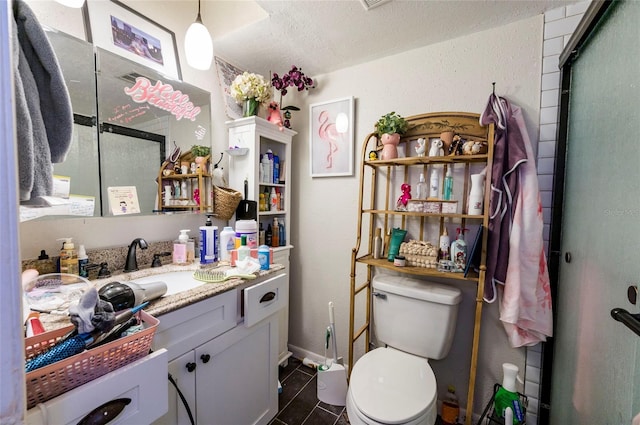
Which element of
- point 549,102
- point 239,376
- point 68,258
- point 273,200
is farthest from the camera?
point 273,200

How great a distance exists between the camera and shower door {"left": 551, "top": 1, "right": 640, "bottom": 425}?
714mm

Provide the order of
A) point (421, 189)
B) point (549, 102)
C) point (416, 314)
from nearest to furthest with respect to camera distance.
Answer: point (549, 102) < point (416, 314) < point (421, 189)

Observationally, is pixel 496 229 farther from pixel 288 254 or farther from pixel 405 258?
pixel 288 254

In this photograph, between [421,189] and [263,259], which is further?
[421,189]

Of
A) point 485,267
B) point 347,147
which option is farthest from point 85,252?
point 485,267

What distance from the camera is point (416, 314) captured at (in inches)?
53.5

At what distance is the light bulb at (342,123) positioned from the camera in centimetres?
173

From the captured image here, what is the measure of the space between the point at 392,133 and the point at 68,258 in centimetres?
161

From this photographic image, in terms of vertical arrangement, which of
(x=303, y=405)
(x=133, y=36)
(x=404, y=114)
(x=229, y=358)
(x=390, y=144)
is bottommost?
(x=303, y=405)

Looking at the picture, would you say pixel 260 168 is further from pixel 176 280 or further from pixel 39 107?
pixel 39 107

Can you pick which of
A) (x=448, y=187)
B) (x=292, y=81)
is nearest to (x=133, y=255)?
(x=292, y=81)

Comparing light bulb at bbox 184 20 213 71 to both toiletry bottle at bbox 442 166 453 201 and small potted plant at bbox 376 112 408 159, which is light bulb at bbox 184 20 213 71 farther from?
toiletry bottle at bbox 442 166 453 201

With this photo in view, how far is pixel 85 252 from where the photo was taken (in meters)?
1.09

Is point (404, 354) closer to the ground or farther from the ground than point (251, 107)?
closer to the ground
